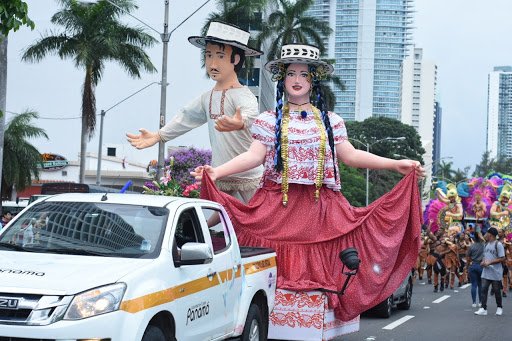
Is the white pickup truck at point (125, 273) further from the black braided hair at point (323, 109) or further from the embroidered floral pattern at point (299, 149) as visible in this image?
the black braided hair at point (323, 109)

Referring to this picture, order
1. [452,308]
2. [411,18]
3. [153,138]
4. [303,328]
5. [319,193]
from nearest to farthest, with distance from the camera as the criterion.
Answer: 1. [303,328]
2. [319,193]
3. [153,138]
4. [452,308]
5. [411,18]

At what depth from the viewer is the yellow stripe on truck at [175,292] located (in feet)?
20.5

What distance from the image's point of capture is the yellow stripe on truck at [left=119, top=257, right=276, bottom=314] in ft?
20.5

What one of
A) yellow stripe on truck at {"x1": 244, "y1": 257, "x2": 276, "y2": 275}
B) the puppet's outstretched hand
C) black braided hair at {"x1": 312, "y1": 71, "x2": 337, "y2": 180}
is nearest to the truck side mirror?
yellow stripe on truck at {"x1": 244, "y1": 257, "x2": 276, "y2": 275}

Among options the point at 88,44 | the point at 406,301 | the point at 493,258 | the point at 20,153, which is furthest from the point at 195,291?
the point at 20,153

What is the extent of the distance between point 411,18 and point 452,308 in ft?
511

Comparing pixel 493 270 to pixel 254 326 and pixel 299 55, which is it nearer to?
pixel 299 55

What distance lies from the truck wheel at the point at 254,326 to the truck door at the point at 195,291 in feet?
2.40

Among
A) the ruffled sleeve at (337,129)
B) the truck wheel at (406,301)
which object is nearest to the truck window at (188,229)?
the ruffled sleeve at (337,129)

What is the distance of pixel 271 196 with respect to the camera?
10523 mm

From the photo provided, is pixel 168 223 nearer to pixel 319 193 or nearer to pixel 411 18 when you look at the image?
pixel 319 193

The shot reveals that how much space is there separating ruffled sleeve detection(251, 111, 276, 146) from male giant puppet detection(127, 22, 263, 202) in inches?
16.0

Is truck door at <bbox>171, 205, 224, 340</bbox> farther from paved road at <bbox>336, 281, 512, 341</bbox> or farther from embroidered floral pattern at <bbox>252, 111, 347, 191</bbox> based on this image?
paved road at <bbox>336, 281, 512, 341</bbox>

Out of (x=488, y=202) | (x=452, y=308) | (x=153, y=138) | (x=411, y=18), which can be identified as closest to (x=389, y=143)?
(x=488, y=202)
